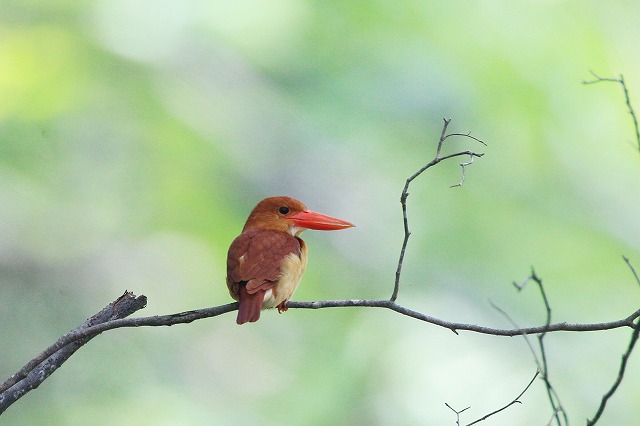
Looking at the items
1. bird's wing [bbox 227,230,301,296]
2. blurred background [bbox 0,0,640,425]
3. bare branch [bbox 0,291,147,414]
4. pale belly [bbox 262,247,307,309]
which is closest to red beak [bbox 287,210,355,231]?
bird's wing [bbox 227,230,301,296]

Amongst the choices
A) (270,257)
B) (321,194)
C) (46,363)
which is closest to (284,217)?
(270,257)

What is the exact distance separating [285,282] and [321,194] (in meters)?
3.42

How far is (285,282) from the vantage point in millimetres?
2643

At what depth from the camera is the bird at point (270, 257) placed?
256cm

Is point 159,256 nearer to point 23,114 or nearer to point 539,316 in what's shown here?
point 23,114

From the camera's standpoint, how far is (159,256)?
230 inches

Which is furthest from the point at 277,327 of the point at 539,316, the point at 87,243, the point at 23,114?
the point at 23,114

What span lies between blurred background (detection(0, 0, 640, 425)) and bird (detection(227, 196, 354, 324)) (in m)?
2.07

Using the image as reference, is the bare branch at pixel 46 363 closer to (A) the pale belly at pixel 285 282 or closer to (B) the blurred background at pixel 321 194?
(A) the pale belly at pixel 285 282

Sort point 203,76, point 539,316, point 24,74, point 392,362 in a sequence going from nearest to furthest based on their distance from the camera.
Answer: point 392,362 → point 539,316 → point 24,74 → point 203,76

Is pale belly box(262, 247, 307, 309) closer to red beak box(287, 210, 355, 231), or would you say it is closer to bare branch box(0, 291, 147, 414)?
red beak box(287, 210, 355, 231)

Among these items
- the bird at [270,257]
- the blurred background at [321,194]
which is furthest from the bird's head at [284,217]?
the blurred background at [321,194]

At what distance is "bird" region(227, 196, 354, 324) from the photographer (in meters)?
2.56

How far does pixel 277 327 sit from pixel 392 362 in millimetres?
947
